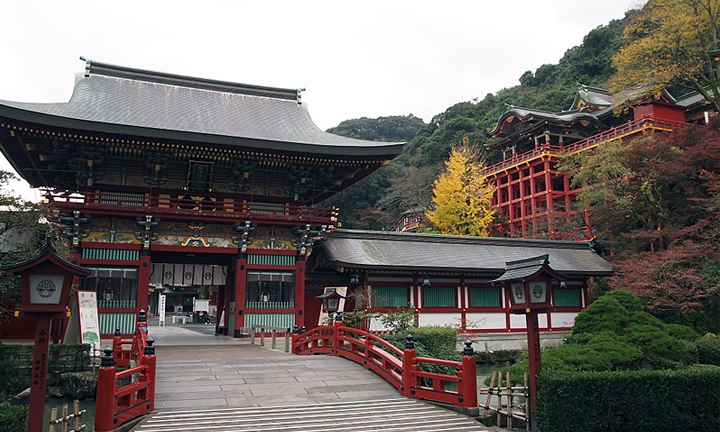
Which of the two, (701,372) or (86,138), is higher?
(86,138)

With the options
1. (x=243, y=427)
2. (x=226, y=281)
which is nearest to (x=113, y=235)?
(x=226, y=281)

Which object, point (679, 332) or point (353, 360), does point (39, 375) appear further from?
point (679, 332)

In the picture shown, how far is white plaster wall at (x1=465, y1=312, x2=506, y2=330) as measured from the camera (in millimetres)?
24734

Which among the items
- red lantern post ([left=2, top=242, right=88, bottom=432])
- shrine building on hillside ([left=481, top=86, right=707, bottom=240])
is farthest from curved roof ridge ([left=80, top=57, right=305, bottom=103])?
shrine building on hillside ([left=481, top=86, right=707, bottom=240])

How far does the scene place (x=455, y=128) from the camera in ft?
209

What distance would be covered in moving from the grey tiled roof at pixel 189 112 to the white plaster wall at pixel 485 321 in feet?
27.3

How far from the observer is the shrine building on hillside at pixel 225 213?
20.3 meters

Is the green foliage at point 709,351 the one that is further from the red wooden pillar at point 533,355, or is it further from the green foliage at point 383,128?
the green foliage at point 383,128

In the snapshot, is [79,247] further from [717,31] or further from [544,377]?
[717,31]

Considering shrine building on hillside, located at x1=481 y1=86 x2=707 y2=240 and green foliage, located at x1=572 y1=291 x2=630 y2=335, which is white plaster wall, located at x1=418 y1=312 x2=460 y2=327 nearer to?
green foliage, located at x1=572 y1=291 x2=630 y2=335

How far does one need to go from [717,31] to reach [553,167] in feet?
58.0

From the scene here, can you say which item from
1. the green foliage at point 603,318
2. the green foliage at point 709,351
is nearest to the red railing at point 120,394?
the green foliage at point 603,318

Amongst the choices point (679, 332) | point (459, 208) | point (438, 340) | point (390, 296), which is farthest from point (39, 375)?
point (459, 208)

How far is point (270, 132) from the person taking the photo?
2448 cm
